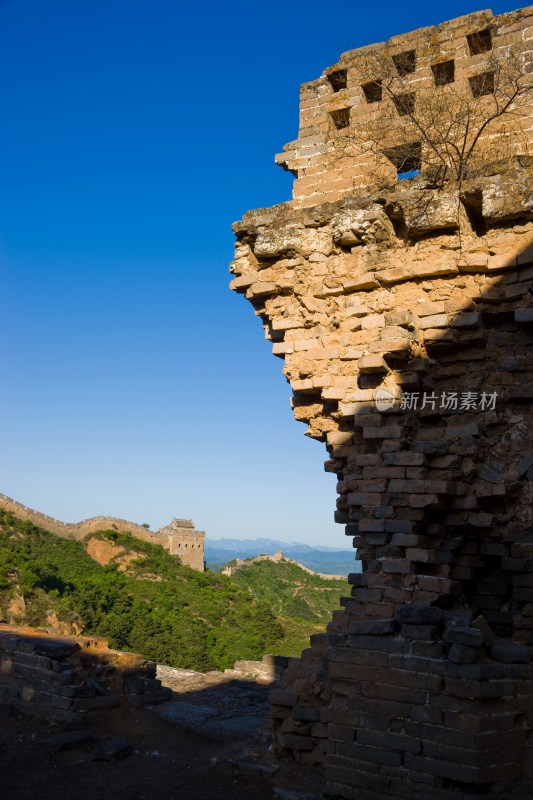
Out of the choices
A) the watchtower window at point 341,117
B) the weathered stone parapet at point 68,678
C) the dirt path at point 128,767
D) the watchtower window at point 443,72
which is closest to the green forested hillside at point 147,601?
the weathered stone parapet at point 68,678

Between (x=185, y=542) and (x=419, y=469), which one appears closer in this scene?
(x=419, y=469)

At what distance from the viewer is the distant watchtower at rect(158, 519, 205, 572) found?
137ft

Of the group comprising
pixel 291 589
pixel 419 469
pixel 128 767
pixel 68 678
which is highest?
pixel 419 469

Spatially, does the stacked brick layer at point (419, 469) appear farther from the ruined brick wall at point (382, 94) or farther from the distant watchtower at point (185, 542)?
the distant watchtower at point (185, 542)

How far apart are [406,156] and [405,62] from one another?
1052 mm

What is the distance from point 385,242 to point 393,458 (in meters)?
2.05

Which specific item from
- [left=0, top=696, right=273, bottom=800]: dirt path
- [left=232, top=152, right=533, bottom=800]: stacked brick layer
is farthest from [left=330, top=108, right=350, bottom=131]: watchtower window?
[left=0, top=696, right=273, bottom=800]: dirt path

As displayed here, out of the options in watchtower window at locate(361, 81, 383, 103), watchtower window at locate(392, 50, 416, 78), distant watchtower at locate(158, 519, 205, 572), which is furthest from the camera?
distant watchtower at locate(158, 519, 205, 572)

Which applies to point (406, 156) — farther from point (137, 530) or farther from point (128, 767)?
point (137, 530)

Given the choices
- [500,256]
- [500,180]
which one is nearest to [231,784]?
[500,256]

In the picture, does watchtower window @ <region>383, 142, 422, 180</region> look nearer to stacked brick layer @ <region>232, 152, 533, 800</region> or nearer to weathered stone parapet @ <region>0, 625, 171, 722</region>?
stacked brick layer @ <region>232, 152, 533, 800</region>

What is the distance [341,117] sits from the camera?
7387mm

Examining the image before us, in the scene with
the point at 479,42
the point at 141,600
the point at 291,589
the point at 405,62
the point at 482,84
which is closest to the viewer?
the point at 482,84

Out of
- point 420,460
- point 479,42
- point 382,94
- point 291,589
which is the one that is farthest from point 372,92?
point 291,589
